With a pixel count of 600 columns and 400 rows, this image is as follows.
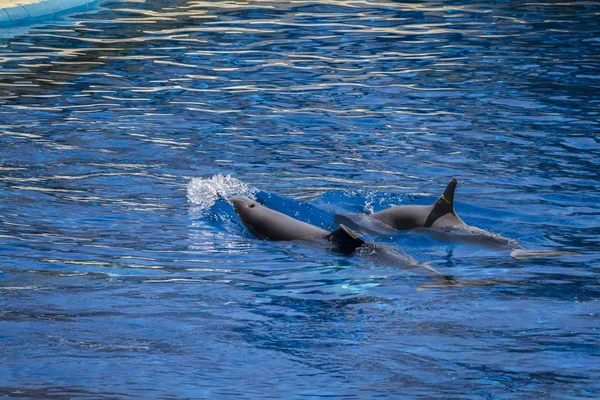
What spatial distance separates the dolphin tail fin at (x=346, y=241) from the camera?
769 cm

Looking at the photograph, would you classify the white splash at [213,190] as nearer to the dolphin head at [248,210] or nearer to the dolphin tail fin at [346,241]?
the dolphin head at [248,210]

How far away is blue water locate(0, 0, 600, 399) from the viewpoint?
5523mm

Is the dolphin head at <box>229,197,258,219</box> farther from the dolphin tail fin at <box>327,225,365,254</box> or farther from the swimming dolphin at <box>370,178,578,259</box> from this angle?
the dolphin tail fin at <box>327,225,365,254</box>

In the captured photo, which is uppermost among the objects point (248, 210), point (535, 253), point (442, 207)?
point (442, 207)

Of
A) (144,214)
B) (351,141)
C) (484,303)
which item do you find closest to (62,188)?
(144,214)

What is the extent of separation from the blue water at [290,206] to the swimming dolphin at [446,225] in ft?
0.45

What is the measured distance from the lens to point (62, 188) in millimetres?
9781

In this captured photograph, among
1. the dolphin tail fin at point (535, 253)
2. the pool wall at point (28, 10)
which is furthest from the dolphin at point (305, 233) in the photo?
the pool wall at point (28, 10)

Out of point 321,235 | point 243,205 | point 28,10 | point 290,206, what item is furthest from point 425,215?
point 28,10

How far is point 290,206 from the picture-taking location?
951 cm

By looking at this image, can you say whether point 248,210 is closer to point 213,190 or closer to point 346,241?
point 213,190

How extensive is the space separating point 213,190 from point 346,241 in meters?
2.40

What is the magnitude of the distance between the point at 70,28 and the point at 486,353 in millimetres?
17653

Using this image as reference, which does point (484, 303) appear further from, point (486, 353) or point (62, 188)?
point (62, 188)
